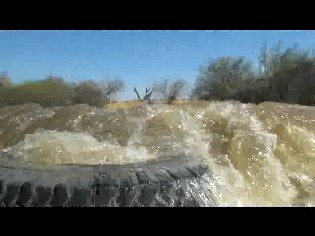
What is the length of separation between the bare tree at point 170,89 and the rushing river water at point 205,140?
120mm

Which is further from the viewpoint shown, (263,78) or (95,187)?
(263,78)

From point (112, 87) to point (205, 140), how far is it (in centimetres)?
90

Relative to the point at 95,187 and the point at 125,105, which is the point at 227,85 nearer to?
the point at 125,105

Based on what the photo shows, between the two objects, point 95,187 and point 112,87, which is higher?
point 112,87

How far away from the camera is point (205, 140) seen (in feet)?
11.8

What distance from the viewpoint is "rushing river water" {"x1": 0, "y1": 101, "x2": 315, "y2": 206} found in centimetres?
305

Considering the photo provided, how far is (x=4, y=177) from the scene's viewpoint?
234cm

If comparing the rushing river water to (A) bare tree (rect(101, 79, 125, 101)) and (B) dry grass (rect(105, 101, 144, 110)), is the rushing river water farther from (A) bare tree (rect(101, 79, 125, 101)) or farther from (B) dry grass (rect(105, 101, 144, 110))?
(A) bare tree (rect(101, 79, 125, 101))

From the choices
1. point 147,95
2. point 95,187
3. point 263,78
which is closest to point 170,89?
point 147,95
